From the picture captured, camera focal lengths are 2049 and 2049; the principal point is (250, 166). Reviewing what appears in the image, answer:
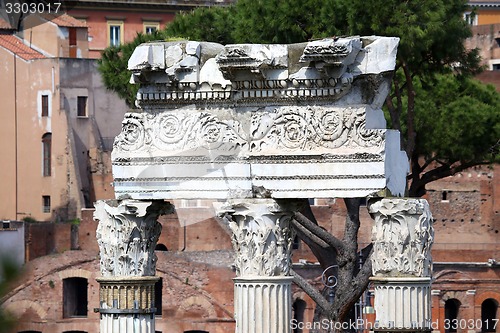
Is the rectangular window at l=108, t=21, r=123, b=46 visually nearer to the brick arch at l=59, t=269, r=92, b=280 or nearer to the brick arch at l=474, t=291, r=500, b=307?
the brick arch at l=59, t=269, r=92, b=280

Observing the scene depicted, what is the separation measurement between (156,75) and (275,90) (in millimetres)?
848

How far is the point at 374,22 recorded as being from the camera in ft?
85.2

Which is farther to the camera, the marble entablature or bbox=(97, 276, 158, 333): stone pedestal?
bbox=(97, 276, 158, 333): stone pedestal

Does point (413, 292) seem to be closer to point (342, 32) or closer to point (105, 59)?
point (342, 32)

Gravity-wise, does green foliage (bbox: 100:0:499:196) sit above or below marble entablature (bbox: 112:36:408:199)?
above

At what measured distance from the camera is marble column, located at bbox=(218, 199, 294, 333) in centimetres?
1364

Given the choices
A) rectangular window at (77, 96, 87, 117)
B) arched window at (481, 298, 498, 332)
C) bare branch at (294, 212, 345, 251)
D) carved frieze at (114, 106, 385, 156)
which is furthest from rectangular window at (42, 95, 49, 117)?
carved frieze at (114, 106, 385, 156)

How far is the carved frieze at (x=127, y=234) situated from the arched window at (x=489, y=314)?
34.4 metres

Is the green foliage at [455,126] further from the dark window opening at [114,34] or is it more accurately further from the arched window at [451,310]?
the dark window opening at [114,34]

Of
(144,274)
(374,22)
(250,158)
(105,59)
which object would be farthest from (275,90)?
(105,59)

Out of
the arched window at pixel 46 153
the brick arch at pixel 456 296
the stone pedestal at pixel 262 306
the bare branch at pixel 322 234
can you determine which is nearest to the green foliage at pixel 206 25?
the bare branch at pixel 322 234

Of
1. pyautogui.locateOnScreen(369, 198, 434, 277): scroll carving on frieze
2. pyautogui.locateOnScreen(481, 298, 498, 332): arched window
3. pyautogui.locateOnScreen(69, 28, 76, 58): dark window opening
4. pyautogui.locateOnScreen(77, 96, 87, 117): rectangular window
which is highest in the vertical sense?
pyautogui.locateOnScreen(69, 28, 76, 58): dark window opening

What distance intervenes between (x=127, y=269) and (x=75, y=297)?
35.7 m

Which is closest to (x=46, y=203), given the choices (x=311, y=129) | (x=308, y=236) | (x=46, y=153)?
(x=46, y=153)
